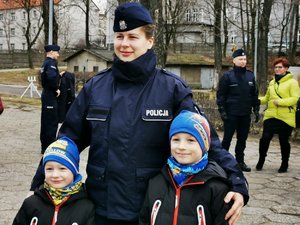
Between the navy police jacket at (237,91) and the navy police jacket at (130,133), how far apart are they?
4829 mm

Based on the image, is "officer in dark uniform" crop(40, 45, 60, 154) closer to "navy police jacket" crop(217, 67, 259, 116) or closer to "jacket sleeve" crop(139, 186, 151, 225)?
"navy police jacket" crop(217, 67, 259, 116)

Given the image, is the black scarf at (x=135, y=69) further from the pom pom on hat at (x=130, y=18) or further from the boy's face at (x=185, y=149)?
the boy's face at (x=185, y=149)

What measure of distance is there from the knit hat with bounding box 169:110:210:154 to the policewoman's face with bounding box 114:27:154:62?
0.39 meters

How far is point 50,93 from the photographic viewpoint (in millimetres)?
7953

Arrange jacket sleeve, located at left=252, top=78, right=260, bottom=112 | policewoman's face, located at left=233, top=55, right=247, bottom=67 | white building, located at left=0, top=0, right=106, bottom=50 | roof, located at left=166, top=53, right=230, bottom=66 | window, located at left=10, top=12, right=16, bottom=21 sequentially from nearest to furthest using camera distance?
policewoman's face, located at left=233, top=55, right=247, bottom=67 < jacket sleeve, located at left=252, top=78, right=260, bottom=112 < roof, located at left=166, top=53, right=230, bottom=66 < white building, located at left=0, top=0, right=106, bottom=50 < window, located at left=10, top=12, right=16, bottom=21

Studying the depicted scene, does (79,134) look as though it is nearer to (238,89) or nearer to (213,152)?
(213,152)

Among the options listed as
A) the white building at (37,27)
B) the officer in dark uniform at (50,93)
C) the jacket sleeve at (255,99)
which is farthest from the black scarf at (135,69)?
the white building at (37,27)

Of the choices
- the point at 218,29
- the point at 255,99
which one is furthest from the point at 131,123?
the point at 218,29

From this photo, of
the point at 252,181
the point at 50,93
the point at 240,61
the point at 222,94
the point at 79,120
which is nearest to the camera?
the point at 79,120

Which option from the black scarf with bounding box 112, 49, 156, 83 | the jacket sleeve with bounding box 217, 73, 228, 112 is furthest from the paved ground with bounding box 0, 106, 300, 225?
the black scarf with bounding box 112, 49, 156, 83

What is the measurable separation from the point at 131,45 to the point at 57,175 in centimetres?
83

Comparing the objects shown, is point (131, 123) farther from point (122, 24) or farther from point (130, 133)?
point (122, 24)

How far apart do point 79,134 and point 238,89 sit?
5024 mm

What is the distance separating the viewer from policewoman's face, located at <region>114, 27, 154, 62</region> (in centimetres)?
242
